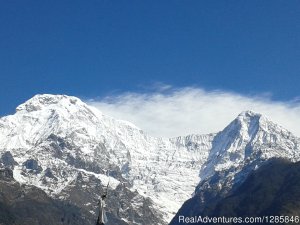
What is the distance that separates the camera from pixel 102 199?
7069 centimetres

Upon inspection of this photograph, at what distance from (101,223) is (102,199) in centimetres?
261

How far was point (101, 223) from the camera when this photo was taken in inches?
2803
